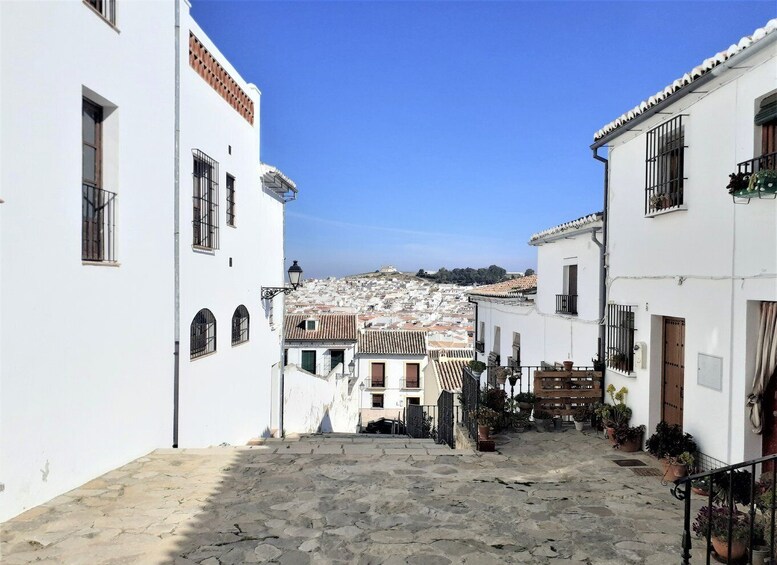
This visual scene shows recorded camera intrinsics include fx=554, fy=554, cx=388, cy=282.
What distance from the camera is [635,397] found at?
838 cm

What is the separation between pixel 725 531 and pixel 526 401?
5.13 meters

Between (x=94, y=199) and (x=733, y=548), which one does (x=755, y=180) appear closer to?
(x=733, y=548)

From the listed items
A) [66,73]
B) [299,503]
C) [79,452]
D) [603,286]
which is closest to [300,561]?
[299,503]

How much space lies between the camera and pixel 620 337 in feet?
29.5

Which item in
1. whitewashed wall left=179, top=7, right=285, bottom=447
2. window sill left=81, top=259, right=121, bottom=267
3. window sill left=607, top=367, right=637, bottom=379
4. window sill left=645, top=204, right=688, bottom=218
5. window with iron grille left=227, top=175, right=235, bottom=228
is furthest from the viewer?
window with iron grille left=227, top=175, right=235, bottom=228

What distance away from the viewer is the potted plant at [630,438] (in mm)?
8008

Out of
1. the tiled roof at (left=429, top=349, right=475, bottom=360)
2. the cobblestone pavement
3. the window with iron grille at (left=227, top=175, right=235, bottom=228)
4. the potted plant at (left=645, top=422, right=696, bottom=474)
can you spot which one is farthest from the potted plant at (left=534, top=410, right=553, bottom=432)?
the tiled roof at (left=429, top=349, right=475, bottom=360)

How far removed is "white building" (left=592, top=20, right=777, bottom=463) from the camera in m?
5.80

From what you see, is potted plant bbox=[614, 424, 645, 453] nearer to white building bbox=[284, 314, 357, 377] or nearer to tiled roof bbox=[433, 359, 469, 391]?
white building bbox=[284, 314, 357, 377]

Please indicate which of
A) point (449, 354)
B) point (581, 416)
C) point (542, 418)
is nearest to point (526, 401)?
point (542, 418)

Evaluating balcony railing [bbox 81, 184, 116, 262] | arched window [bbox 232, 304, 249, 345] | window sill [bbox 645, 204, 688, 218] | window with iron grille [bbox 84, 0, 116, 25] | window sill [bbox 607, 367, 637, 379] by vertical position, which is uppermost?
window with iron grille [bbox 84, 0, 116, 25]

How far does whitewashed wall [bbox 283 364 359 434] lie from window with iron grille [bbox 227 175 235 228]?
225 inches

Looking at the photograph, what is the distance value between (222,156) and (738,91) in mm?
8207

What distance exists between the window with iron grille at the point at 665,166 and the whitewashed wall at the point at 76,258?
6975 millimetres
